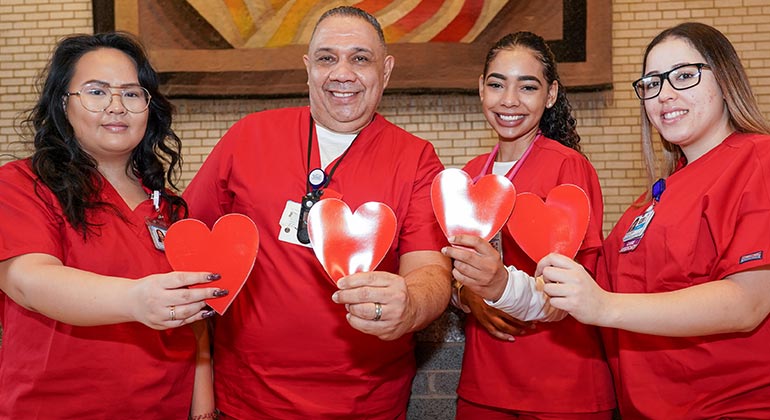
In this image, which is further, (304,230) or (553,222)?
(304,230)

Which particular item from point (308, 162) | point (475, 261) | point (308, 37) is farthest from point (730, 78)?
point (308, 37)

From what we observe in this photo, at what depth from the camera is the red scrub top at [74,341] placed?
5.26ft

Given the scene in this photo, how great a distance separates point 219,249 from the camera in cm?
163

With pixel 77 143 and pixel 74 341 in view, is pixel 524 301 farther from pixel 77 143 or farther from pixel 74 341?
pixel 77 143

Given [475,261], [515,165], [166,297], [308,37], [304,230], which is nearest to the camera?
[166,297]

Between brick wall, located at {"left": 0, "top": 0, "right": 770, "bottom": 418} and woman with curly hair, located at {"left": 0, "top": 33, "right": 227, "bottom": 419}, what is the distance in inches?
110

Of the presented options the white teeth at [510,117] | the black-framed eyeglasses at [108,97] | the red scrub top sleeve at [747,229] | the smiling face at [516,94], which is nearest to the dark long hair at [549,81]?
the smiling face at [516,94]

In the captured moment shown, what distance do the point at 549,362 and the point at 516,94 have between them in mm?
841

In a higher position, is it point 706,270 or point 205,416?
point 706,270

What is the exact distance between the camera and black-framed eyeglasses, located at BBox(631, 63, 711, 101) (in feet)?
5.61

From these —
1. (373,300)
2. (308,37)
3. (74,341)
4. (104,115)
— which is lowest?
(74,341)

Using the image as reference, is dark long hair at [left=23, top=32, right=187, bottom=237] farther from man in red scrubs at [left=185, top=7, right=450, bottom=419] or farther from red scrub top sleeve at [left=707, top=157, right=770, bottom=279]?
red scrub top sleeve at [left=707, top=157, right=770, bottom=279]

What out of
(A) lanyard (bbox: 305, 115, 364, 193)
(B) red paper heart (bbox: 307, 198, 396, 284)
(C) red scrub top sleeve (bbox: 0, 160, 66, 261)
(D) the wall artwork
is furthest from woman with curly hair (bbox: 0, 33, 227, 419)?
(D) the wall artwork

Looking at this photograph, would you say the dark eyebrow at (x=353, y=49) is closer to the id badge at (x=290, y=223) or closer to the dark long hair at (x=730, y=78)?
the id badge at (x=290, y=223)
